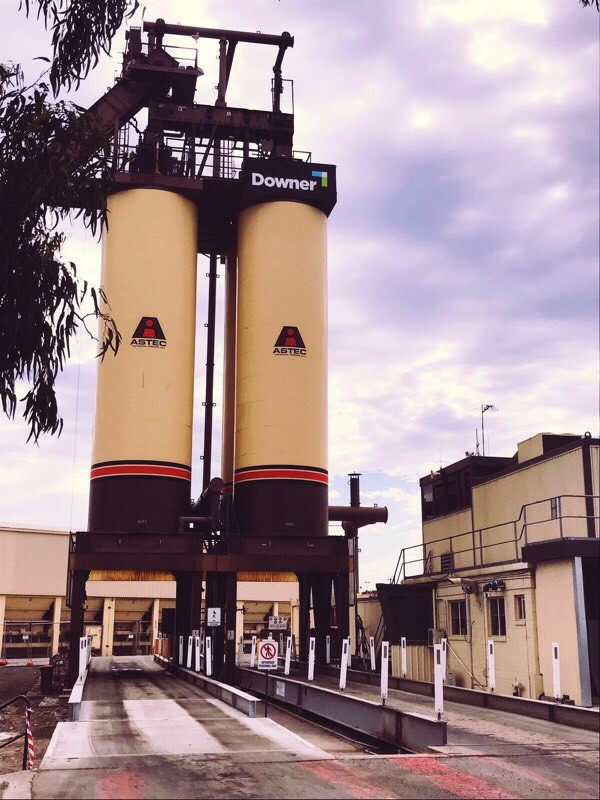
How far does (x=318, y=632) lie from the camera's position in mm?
37281

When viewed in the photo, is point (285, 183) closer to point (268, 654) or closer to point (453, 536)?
point (453, 536)

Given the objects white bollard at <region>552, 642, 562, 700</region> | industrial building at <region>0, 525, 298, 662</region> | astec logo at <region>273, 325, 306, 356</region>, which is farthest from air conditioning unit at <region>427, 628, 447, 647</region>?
industrial building at <region>0, 525, 298, 662</region>

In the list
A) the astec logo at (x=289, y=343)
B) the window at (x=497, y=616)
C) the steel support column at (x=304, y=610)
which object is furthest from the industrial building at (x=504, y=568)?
the astec logo at (x=289, y=343)

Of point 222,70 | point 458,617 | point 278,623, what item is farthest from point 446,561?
point 222,70

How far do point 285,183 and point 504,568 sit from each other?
24480mm

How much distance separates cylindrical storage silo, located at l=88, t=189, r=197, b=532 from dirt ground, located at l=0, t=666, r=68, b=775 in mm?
7633

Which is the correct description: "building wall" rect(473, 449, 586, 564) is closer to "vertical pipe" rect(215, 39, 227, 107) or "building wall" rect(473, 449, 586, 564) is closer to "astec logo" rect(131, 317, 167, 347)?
"astec logo" rect(131, 317, 167, 347)

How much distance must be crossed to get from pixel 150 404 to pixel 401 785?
99.1ft

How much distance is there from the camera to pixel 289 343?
39375 millimetres

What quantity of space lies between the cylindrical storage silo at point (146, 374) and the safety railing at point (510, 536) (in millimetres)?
10815

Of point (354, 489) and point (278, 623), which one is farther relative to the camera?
point (354, 489)

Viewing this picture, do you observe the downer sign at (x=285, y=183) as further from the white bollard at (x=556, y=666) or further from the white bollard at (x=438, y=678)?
the white bollard at (x=556, y=666)

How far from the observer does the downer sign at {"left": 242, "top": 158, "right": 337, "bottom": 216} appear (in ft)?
137

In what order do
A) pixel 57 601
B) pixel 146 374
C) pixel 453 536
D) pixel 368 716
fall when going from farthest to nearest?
pixel 57 601
pixel 146 374
pixel 453 536
pixel 368 716
